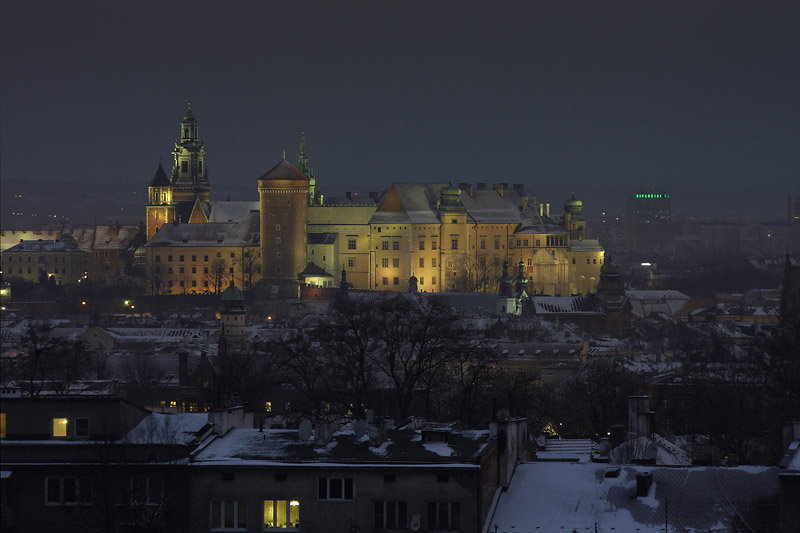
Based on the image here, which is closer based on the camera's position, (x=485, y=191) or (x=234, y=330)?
(x=234, y=330)

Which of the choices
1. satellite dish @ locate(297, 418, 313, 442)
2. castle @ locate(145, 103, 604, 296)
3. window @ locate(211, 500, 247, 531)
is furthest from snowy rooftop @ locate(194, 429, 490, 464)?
castle @ locate(145, 103, 604, 296)

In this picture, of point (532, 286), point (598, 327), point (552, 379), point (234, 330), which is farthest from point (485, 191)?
point (552, 379)

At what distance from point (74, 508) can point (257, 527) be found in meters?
2.65

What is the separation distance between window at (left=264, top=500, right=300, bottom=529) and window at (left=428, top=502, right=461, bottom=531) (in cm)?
192

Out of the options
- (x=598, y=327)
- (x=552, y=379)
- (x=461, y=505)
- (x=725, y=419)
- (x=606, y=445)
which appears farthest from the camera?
(x=598, y=327)

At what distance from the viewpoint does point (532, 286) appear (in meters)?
165

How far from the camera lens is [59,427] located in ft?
104

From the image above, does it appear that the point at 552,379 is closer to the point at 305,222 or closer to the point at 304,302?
the point at 304,302

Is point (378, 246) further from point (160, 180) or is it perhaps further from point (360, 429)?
point (360, 429)

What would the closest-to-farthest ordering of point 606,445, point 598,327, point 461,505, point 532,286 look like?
point 461,505 < point 606,445 < point 598,327 < point 532,286

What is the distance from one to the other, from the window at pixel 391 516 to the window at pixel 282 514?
3.78 ft

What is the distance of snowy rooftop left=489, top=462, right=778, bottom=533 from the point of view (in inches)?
1221

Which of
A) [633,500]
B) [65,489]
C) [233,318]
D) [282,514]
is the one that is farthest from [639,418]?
[233,318]

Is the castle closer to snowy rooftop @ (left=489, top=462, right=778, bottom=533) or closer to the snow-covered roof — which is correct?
the snow-covered roof
